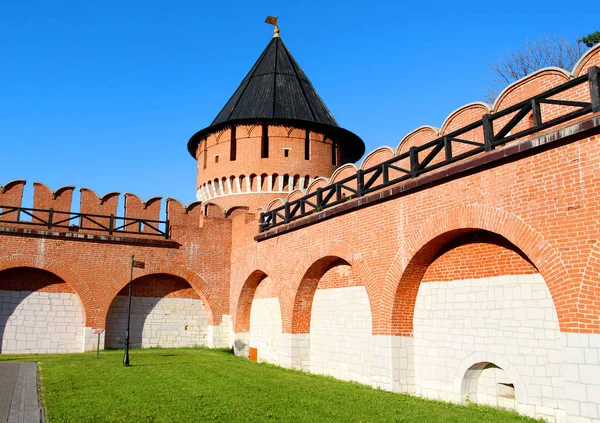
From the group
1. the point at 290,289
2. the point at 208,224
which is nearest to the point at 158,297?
the point at 208,224

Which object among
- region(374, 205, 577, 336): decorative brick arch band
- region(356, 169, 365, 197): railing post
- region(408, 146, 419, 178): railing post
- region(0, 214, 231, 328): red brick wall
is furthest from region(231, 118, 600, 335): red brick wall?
region(0, 214, 231, 328): red brick wall

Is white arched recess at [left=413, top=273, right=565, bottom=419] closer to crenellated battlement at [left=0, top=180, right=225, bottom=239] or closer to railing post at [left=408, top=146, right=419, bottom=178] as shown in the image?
railing post at [left=408, top=146, right=419, bottom=178]

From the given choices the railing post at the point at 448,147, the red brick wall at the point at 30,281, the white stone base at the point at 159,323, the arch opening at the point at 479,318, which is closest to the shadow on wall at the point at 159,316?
the white stone base at the point at 159,323

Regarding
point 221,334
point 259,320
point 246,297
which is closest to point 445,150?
point 259,320

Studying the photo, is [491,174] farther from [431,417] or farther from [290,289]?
[290,289]

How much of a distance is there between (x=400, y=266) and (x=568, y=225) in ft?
11.8

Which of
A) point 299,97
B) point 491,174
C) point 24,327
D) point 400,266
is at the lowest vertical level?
point 24,327

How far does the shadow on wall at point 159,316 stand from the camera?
17719mm

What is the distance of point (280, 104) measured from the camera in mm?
22172

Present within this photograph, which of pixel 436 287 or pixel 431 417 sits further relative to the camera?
pixel 436 287

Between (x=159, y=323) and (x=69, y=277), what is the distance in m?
3.32

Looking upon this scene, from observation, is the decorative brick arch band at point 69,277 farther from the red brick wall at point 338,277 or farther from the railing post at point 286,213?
the red brick wall at point 338,277

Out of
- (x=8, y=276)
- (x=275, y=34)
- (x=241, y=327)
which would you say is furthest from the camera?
(x=275, y=34)

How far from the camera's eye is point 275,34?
2642 centimetres
